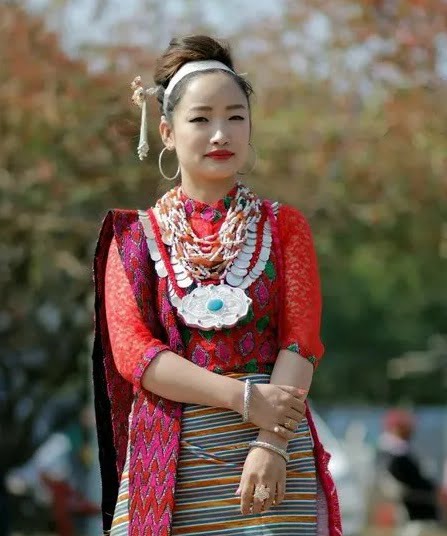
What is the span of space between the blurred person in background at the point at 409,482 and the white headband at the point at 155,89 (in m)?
9.75

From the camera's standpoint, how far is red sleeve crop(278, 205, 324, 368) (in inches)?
137

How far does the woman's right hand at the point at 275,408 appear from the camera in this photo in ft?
11.0

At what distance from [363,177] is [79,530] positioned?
4.29 meters

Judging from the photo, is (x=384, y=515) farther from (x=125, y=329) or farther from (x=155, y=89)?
(x=125, y=329)

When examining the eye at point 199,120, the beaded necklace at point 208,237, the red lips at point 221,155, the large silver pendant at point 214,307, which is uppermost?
the eye at point 199,120

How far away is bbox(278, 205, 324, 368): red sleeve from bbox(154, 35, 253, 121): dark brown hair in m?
0.34

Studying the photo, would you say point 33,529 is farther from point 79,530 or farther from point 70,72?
point 70,72

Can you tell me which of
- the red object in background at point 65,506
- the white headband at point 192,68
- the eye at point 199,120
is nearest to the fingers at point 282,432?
the eye at point 199,120

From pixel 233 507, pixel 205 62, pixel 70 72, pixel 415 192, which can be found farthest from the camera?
pixel 415 192

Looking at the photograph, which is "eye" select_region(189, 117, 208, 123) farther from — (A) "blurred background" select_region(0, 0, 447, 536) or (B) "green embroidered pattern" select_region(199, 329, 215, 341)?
(A) "blurred background" select_region(0, 0, 447, 536)

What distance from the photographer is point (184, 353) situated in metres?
3.46

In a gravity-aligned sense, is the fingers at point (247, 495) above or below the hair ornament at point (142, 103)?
below

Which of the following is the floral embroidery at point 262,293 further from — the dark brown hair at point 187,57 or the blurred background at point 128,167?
the blurred background at point 128,167

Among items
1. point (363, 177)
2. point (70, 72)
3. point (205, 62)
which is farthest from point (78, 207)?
point (205, 62)
